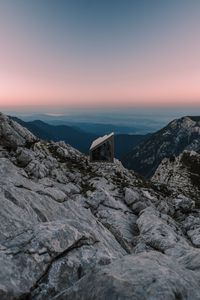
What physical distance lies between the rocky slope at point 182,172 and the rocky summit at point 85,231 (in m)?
20.6

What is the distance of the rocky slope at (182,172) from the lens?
7025 cm

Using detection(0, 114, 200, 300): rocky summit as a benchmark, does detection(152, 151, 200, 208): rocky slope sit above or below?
below

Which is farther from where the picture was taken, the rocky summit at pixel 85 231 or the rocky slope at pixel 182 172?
the rocky slope at pixel 182 172

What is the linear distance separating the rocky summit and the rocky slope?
2056 centimetres

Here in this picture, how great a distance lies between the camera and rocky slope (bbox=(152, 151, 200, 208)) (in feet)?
230

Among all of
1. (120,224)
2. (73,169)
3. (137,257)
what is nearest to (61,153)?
(73,169)

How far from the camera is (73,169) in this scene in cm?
4588

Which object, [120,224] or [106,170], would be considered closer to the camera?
[120,224]

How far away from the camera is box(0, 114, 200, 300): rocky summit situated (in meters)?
7.96

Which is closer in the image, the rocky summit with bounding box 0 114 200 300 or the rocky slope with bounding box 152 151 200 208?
the rocky summit with bounding box 0 114 200 300

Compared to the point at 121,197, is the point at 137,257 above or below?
above

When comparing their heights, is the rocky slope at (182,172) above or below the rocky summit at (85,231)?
below

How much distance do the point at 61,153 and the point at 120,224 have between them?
19860 mm

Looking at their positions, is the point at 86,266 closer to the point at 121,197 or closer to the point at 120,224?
the point at 120,224
